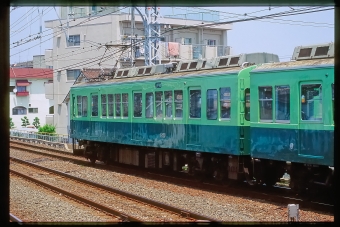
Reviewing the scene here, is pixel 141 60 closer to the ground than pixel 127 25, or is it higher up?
closer to the ground

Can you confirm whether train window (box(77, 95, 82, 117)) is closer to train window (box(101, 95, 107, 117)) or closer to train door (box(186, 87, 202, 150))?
train window (box(101, 95, 107, 117))

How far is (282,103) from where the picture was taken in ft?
32.9

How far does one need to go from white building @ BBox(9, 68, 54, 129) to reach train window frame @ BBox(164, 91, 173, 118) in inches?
908

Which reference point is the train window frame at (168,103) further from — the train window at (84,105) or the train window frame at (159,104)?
the train window at (84,105)

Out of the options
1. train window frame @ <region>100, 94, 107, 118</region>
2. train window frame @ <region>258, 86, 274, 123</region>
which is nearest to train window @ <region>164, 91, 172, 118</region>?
train window frame @ <region>258, 86, 274, 123</region>

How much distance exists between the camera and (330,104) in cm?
891

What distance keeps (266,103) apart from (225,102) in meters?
1.24

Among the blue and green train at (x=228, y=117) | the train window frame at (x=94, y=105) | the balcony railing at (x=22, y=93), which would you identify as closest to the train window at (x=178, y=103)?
the blue and green train at (x=228, y=117)

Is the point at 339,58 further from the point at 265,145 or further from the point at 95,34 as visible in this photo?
the point at 95,34

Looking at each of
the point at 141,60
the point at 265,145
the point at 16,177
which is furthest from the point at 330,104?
the point at 141,60

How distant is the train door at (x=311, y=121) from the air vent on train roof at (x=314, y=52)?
1.90 ft

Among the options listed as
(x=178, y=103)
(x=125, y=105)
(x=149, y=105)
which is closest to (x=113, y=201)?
(x=178, y=103)

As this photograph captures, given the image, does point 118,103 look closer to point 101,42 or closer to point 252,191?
point 252,191

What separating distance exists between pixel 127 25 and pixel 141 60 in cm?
207
